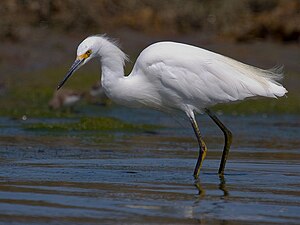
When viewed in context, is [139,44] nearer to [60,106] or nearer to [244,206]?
[60,106]

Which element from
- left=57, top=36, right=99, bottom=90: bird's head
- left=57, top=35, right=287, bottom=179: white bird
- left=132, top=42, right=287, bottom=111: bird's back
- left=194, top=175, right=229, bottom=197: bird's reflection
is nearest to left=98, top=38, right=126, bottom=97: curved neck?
left=57, top=35, right=287, bottom=179: white bird

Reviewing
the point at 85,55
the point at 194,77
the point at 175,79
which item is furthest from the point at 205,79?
the point at 85,55

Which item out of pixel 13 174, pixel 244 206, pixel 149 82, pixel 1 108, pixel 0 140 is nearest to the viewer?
pixel 244 206

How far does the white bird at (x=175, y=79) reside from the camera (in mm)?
11312

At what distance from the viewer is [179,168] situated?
11.8 metres

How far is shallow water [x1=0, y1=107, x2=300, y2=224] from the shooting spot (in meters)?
8.31

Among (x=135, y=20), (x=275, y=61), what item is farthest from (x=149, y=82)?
(x=135, y=20)

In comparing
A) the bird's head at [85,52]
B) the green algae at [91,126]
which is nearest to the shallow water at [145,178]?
the green algae at [91,126]

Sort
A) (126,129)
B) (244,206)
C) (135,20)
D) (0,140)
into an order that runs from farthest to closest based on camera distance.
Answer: (135,20) → (126,129) → (0,140) → (244,206)

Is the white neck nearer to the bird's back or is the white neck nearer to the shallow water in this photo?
the bird's back

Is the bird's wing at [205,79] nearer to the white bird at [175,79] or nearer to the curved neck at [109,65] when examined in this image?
the white bird at [175,79]

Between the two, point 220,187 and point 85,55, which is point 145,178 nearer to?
point 220,187

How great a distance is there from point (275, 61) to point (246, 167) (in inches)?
417

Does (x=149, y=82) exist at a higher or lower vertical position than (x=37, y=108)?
higher
